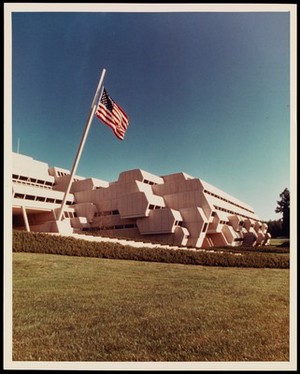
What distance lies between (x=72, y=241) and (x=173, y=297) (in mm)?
11045

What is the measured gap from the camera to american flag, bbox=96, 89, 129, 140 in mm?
18641

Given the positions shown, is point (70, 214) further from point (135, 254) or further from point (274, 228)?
point (274, 228)

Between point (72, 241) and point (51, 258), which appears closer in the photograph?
point (51, 258)

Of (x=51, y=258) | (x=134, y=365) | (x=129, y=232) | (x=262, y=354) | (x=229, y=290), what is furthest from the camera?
(x=129, y=232)

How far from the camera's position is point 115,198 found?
143 ft

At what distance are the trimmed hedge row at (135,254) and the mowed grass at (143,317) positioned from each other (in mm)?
4682

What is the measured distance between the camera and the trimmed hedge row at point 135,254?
1875 centimetres

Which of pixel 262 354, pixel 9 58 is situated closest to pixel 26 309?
pixel 262 354

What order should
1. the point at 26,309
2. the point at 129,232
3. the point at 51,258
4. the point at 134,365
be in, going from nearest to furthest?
the point at 134,365
the point at 26,309
the point at 51,258
the point at 129,232

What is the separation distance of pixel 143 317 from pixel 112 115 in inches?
509

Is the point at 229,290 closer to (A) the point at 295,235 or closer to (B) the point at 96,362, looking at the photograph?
(A) the point at 295,235

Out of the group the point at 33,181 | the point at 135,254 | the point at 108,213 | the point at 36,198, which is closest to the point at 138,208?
the point at 108,213

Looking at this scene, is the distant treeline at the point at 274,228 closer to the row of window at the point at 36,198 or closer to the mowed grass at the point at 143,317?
the row of window at the point at 36,198

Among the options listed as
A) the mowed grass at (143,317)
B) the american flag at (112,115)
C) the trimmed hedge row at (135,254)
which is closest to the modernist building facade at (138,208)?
the trimmed hedge row at (135,254)
